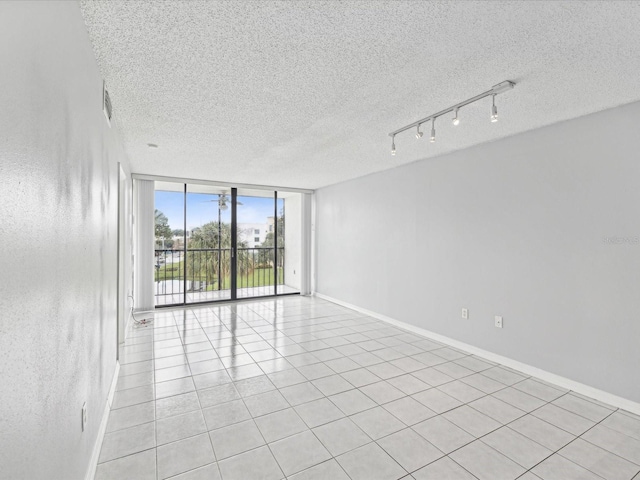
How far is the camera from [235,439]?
2135 mm

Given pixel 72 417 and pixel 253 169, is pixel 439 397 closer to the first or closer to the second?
pixel 72 417

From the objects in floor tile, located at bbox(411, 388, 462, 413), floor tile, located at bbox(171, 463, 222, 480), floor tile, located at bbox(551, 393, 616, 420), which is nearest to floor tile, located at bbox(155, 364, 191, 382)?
floor tile, located at bbox(171, 463, 222, 480)

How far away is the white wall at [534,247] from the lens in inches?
101

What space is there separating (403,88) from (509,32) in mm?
749

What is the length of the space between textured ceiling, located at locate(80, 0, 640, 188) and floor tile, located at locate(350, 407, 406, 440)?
2.45 metres

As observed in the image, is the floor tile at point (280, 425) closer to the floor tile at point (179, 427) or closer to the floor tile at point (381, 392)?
the floor tile at point (179, 427)

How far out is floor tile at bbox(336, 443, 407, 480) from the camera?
1828mm

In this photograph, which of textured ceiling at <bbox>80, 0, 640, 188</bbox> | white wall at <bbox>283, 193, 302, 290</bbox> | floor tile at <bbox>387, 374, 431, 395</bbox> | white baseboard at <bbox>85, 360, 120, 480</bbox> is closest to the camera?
textured ceiling at <bbox>80, 0, 640, 188</bbox>

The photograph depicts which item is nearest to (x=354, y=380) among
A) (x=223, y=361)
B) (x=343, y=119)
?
(x=223, y=361)

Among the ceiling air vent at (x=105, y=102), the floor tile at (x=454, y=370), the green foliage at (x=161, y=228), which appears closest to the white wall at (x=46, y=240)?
the ceiling air vent at (x=105, y=102)

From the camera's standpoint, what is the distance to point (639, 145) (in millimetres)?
2463

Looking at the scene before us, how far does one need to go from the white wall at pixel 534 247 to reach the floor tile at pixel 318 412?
206 cm

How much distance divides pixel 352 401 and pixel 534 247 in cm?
228

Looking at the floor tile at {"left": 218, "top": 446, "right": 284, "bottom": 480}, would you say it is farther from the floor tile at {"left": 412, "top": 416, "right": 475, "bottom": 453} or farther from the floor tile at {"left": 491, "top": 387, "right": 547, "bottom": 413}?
the floor tile at {"left": 491, "top": 387, "right": 547, "bottom": 413}
